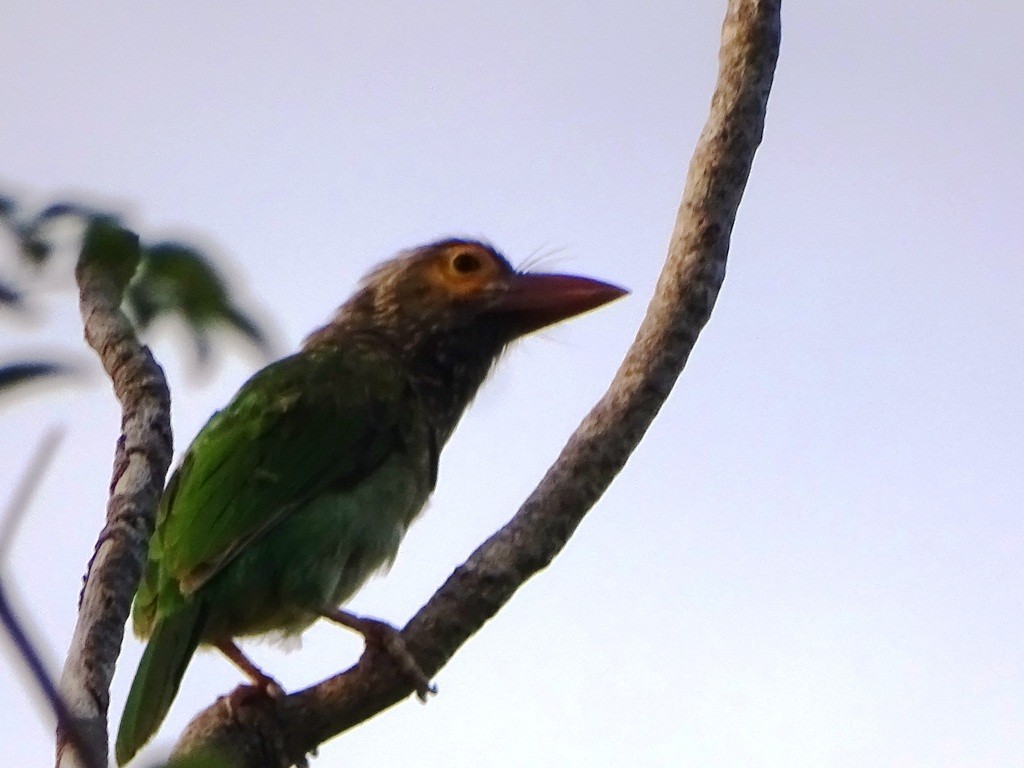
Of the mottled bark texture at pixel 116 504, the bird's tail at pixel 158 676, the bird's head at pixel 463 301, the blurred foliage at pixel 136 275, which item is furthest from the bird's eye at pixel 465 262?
the blurred foliage at pixel 136 275

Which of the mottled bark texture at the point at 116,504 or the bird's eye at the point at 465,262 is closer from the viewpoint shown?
the mottled bark texture at the point at 116,504

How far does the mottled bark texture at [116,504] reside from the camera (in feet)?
8.16

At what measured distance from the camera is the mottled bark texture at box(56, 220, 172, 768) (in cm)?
249

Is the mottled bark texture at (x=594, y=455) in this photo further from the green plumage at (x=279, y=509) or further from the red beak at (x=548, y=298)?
the red beak at (x=548, y=298)

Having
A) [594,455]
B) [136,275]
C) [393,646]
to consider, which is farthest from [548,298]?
[136,275]

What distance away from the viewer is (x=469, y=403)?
16.2 feet

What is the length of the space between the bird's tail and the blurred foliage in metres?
1.81

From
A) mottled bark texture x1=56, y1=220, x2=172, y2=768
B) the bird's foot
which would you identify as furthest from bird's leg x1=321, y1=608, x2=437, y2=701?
mottled bark texture x1=56, y1=220, x2=172, y2=768

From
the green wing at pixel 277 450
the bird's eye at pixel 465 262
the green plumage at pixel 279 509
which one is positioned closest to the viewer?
the green plumage at pixel 279 509

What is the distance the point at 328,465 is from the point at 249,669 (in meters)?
0.71

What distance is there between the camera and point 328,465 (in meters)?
4.29

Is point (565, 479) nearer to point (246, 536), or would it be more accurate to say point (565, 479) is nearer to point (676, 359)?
point (676, 359)

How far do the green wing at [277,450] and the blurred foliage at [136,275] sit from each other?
210 cm

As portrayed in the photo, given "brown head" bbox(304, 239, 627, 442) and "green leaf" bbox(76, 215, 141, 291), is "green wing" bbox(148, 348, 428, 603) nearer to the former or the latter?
"brown head" bbox(304, 239, 627, 442)
